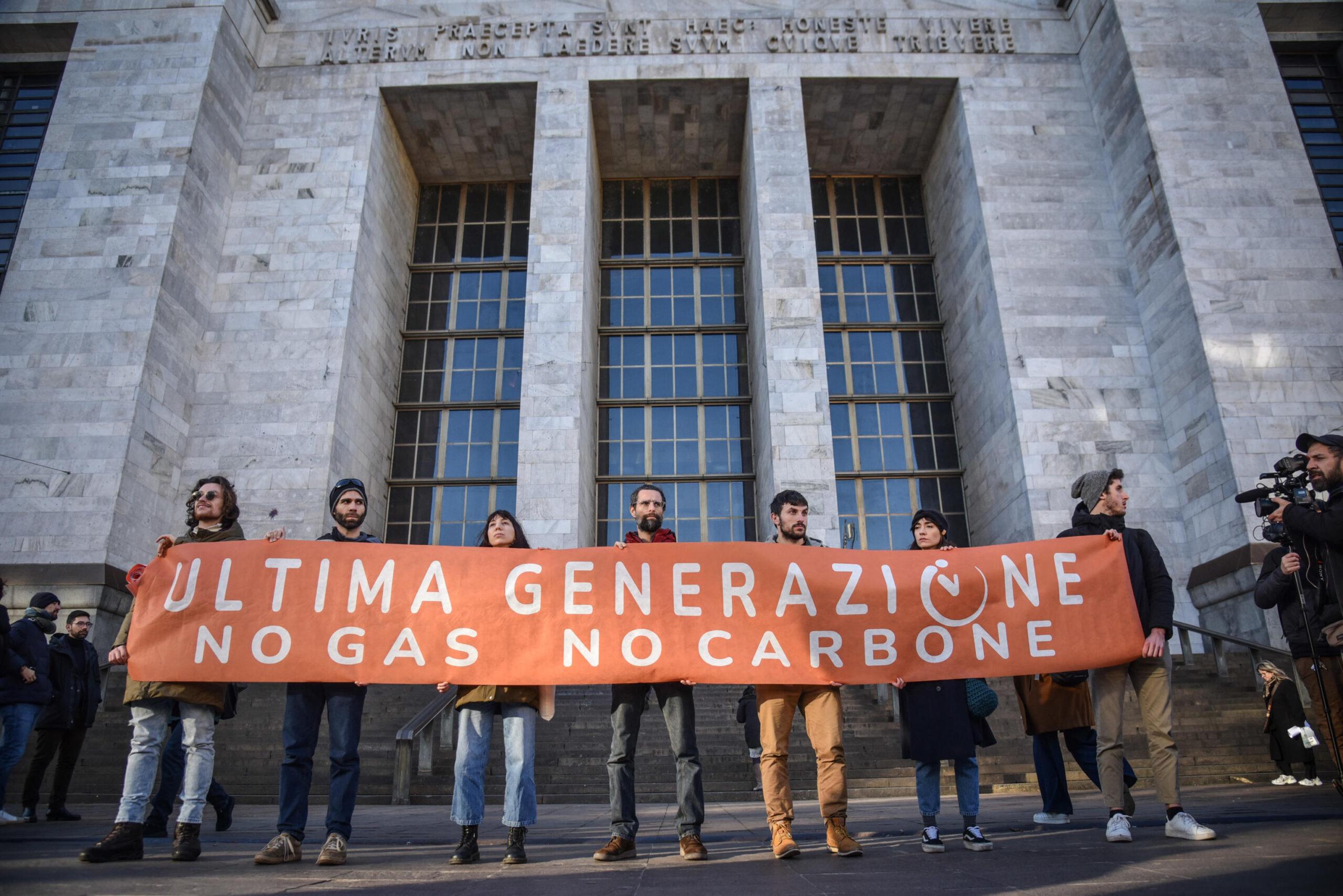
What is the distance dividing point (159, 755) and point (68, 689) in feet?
12.1

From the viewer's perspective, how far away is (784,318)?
17.3 metres

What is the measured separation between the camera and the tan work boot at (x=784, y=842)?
443 cm

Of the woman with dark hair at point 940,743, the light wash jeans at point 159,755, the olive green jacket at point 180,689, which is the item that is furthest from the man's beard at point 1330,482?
the olive green jacket at point 180,689

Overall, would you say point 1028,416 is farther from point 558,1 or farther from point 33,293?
point 33,293

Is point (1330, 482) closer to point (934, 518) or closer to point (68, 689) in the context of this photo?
point (934, 518)

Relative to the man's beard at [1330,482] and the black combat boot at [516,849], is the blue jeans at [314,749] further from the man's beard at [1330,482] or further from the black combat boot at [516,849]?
the man's beard at [1330,482]


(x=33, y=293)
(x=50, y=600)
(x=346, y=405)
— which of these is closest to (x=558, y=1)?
(x=346, y=405)

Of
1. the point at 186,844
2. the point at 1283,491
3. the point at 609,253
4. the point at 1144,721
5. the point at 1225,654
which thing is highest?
the point at 609,253

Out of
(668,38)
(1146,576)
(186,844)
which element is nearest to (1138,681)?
(1146,576)

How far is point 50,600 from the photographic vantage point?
7.59 meters

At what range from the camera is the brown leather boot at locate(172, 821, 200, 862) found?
4.54m

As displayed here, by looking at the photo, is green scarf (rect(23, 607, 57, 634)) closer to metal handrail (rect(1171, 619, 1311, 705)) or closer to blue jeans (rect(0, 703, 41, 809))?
blue jeans (rect(0, 703, 41, 809))

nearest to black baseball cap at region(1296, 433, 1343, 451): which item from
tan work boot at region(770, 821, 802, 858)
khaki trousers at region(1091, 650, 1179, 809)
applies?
khaki trousers at region(1091, 650, 1179, 809)

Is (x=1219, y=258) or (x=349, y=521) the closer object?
(x=349, y=521)
